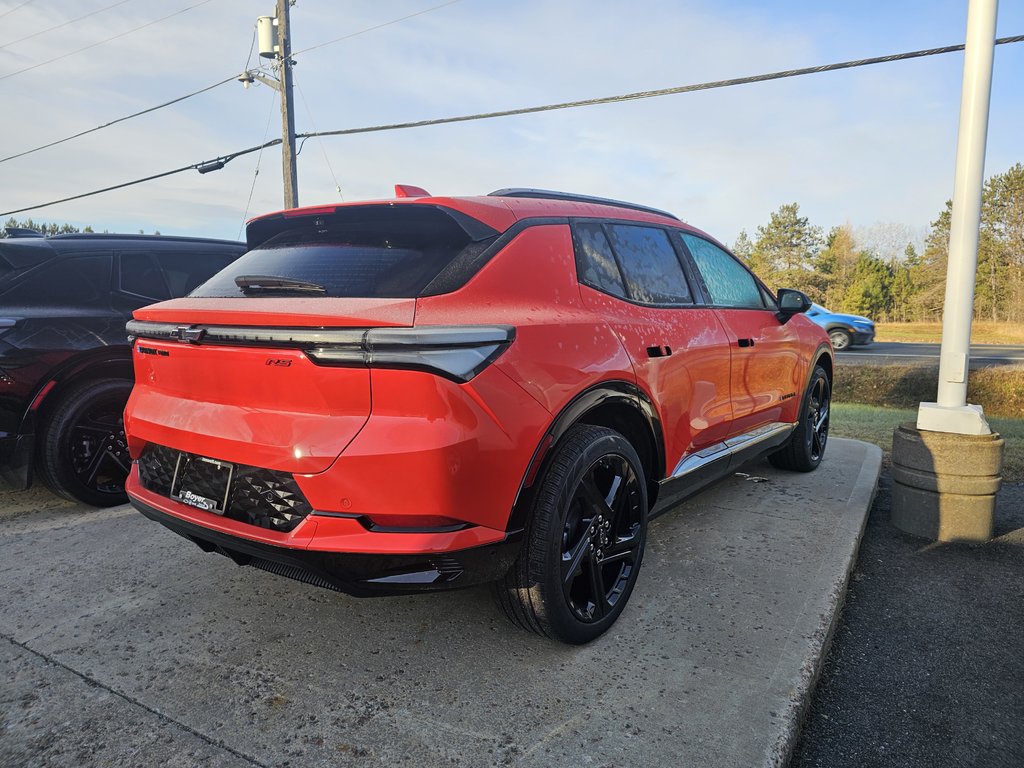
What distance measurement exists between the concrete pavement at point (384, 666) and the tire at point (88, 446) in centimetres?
59

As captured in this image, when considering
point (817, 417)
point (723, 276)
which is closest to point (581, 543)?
point (723, 276)

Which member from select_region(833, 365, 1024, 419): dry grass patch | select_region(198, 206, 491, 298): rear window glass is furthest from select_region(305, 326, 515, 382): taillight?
select_region(833, 365, 1024, 419): dry grass patch

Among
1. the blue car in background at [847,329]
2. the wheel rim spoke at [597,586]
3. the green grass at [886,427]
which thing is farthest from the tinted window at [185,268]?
the blue car in background at [847,329]

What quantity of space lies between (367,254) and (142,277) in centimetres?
304

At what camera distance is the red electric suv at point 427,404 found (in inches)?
79.5

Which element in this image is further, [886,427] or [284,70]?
[284,70]

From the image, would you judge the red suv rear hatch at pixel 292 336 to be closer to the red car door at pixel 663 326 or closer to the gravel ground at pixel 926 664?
the red car door at pixel 663 326

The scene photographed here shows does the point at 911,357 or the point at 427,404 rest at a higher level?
the point at 427,404

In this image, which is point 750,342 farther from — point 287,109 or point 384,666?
point 287,109

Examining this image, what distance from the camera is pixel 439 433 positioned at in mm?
1996

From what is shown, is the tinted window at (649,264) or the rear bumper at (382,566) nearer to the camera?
the rear bumper at (382,566)

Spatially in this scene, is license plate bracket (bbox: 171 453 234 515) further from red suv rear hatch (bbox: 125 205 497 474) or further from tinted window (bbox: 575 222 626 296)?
tinted window (bbox: 575 222 626 296)

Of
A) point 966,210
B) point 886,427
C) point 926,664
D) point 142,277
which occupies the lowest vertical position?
point 926,664

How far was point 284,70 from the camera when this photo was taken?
16547mm
